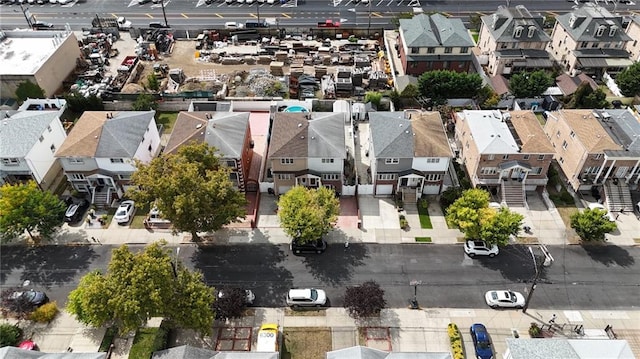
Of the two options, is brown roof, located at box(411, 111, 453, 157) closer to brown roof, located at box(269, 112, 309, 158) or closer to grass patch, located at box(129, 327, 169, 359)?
brown roof, located at box(269, 112, 309, 158)

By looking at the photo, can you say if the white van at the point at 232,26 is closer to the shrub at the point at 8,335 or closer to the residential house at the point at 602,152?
the residential house at the point at 602,152

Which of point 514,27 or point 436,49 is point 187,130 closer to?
point 436,49

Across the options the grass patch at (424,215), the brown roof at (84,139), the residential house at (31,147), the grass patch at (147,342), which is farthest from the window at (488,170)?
the residential house at (31,147)

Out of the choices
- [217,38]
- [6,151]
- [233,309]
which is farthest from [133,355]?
[217,38]

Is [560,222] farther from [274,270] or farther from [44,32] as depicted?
[44,32]

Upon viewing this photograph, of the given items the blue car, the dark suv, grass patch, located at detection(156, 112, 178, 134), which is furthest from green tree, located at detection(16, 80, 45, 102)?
the blue car

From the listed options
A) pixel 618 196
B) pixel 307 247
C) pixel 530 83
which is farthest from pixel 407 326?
pixel 530 83
